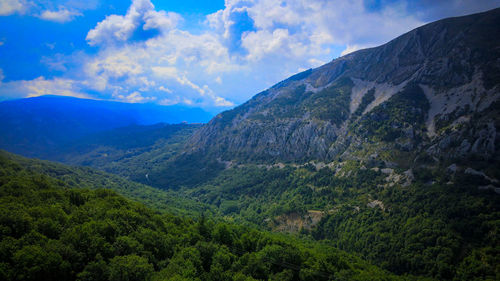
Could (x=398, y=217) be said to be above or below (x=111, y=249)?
below

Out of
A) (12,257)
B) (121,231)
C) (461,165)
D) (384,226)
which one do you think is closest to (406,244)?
(384,226)

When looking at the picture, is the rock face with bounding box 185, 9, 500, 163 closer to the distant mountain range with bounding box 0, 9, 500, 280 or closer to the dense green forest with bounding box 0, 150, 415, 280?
the distant mountain range with bounding box 0, 9, 500, 280

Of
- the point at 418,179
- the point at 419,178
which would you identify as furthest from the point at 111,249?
the point at 419,178

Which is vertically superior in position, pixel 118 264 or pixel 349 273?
pixel 118 264

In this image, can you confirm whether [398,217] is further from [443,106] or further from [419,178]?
[443,106]

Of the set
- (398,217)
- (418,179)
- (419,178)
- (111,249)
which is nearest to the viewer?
(111,249)

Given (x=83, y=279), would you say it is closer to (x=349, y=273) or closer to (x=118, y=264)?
(x=118, y=264)

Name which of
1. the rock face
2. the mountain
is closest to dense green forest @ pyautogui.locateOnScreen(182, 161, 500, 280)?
the mountain

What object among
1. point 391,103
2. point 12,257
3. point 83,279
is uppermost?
point 391,103

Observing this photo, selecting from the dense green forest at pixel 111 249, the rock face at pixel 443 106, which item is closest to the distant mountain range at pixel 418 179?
the rock face at pixel 443 106
